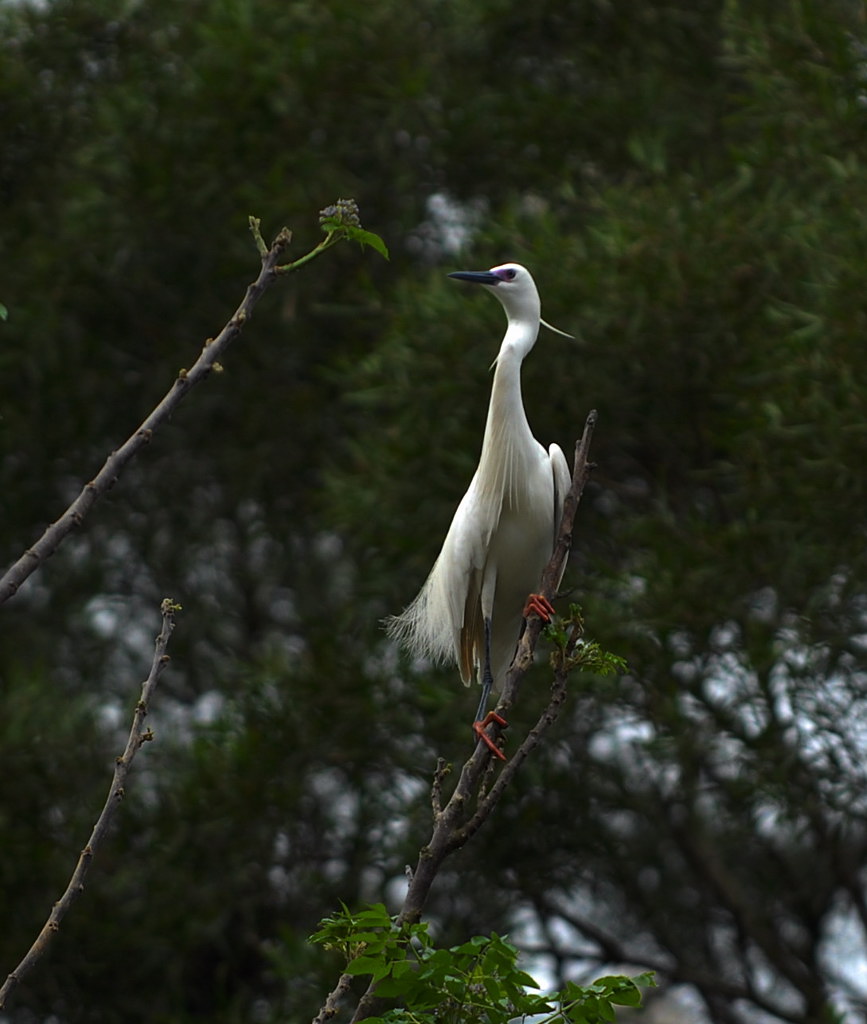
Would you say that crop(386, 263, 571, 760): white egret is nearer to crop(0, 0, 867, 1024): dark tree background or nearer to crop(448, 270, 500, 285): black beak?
crop(448, 270, 500, 285): black beak

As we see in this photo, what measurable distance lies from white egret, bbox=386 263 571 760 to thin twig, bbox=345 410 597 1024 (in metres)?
0.87

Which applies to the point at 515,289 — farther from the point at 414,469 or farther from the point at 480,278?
the point at 414,469

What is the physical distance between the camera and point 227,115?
7.02 m

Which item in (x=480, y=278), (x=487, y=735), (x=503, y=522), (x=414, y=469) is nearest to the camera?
(x=487, y=735)

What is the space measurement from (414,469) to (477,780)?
3820 mm

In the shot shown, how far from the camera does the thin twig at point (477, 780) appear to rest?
5.98 feet

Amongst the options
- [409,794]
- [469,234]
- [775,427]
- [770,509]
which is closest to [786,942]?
[409,794]

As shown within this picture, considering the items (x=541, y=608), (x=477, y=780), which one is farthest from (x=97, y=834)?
(x=541, y=608)

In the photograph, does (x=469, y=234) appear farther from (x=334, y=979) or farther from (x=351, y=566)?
(x=334, y=979)

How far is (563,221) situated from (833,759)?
8.54ft

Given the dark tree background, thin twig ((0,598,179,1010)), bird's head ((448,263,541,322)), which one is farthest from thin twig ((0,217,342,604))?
the dark tree background

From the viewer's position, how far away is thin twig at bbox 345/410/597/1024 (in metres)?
1.82

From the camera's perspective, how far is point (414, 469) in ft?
19.2

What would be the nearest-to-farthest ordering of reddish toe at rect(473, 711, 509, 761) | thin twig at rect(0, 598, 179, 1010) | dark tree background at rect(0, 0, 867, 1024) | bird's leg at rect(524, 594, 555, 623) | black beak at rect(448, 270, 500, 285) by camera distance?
thin twig at rect(0, 598, 179, 1010), reddish toe at rect(473, 711, 509, 761), bird's leg at rect(524, 594, 555, 623), black beak at rect(448, 270, 500, 285), dark tree background at rect(0, 0, 867, 1024)
